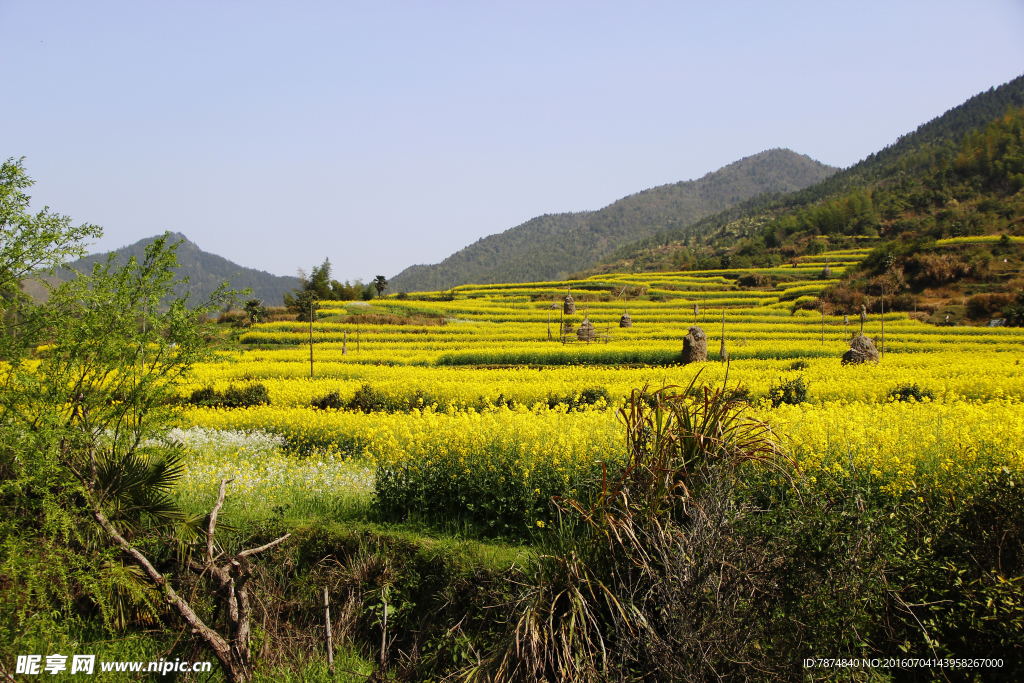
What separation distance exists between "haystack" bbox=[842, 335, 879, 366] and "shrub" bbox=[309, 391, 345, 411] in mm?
15764

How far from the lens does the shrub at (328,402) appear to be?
1393cm

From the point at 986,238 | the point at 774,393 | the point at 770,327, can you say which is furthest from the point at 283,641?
the point at 986,238

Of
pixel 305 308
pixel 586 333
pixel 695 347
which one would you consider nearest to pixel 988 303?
pixel 695 347

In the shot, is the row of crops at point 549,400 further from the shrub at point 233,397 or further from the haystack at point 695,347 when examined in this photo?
the haystack at point 695,347

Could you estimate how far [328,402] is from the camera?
14086mm

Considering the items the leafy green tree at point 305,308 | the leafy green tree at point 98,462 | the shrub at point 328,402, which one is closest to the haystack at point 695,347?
the shrub at point 328,402

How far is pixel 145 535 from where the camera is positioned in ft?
19.4

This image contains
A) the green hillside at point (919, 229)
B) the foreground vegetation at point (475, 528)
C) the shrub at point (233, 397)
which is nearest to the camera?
the foreground vegetation at point (475, 528)

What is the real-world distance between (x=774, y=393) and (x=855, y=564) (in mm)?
10775

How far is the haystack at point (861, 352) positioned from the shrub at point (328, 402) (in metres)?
15.8

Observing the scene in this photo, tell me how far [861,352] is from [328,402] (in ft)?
54.9

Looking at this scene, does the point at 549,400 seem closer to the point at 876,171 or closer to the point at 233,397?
the point at 233,397

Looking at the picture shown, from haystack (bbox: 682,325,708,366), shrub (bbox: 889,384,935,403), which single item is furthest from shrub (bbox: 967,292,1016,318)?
shrub (bbox: 889,384,935,403)

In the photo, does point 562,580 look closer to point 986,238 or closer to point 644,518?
point 644,518
